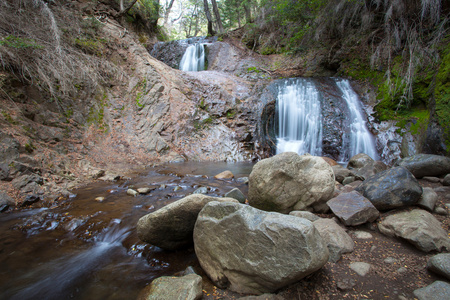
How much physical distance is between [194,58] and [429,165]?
15170 mm

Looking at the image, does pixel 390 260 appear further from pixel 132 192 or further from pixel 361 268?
pixel 132 192

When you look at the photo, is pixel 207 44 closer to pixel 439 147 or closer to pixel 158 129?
pixel 158 129

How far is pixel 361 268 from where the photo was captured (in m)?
2.21

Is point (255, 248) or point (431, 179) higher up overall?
point (255, 248)

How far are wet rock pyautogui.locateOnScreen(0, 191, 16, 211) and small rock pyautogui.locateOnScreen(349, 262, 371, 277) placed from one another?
533 cm

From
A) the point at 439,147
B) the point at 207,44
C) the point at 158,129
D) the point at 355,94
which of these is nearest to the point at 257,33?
the point at 207,44

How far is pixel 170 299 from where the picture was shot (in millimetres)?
1903

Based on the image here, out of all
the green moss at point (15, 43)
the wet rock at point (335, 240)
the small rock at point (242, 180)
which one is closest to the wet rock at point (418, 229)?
the wet rock at point (335, 240)

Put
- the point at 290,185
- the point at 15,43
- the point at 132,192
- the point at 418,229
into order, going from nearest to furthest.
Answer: the point at 418,229
the point at 290,185
the point at 132,192
the point at 15,43

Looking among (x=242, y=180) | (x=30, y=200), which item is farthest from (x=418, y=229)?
(x=30, y=200)

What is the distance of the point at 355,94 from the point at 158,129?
30.3 ft

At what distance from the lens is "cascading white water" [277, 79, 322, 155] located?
9.38m

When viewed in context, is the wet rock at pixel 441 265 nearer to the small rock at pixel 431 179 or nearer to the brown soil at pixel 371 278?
the brown soil at pixel 371 278

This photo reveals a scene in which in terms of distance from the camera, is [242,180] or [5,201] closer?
[5,201]
